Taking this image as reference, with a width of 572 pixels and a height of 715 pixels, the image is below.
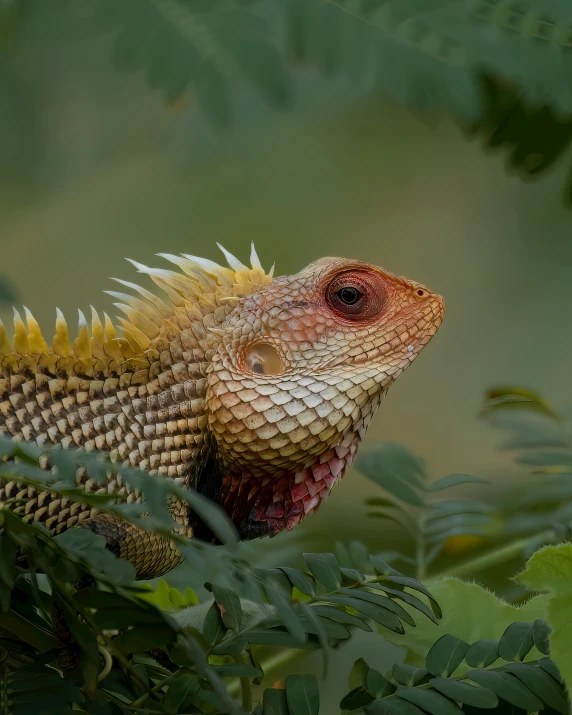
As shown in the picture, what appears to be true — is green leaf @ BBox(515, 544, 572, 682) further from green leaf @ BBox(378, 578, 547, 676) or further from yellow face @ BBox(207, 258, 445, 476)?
yellow face @ BBox(207, 258, 445, 476)

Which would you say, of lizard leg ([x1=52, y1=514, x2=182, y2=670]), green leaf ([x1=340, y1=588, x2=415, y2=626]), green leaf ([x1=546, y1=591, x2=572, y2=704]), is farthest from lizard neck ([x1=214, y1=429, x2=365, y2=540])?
green leaf ([x1=546, y1=591, x2=572, y2=704])

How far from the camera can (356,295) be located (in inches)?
41.9

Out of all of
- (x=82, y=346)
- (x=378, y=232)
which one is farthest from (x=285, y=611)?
(x=378, y=232)

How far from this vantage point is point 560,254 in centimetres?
308

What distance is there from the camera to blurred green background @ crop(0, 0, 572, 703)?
295 centimetres

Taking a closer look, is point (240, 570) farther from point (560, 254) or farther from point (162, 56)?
point (560, 254)

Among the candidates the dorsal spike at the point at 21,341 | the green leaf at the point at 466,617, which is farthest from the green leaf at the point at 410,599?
the dorsal spike at the point at 21,341

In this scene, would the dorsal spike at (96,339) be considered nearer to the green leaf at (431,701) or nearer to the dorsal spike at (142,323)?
the dorsal spike at (142,323)

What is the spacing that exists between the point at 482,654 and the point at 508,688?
0.05 metres

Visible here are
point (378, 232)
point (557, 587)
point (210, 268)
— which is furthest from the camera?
point (378, 232)

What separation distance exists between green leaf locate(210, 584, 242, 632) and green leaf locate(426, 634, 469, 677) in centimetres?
16

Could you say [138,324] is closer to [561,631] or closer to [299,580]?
[299,580]

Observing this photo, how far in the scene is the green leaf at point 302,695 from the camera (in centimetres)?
66

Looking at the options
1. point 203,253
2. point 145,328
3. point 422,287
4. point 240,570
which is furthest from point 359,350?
point 203,253
